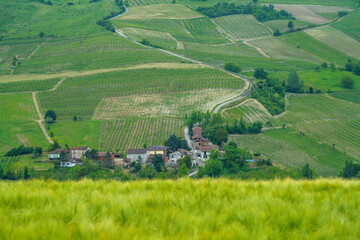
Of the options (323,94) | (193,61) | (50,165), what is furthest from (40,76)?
(323,94)

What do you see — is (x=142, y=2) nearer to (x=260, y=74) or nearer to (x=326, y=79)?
(x=260, y=74)

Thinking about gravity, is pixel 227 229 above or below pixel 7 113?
above

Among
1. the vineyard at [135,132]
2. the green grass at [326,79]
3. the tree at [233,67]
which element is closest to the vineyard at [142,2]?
the tree at [233,67]

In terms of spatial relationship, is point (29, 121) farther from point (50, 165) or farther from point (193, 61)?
point (193, 61)

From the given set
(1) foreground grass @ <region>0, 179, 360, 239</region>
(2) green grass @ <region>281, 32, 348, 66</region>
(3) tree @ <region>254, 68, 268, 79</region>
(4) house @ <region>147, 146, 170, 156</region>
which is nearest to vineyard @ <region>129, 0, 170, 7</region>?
(2) green grass @ <region>281, 32, 348, 66</region>

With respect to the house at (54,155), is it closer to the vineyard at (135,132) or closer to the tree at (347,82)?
the vineyard at (135,132)

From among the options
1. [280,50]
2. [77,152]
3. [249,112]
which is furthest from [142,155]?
[280,50]
